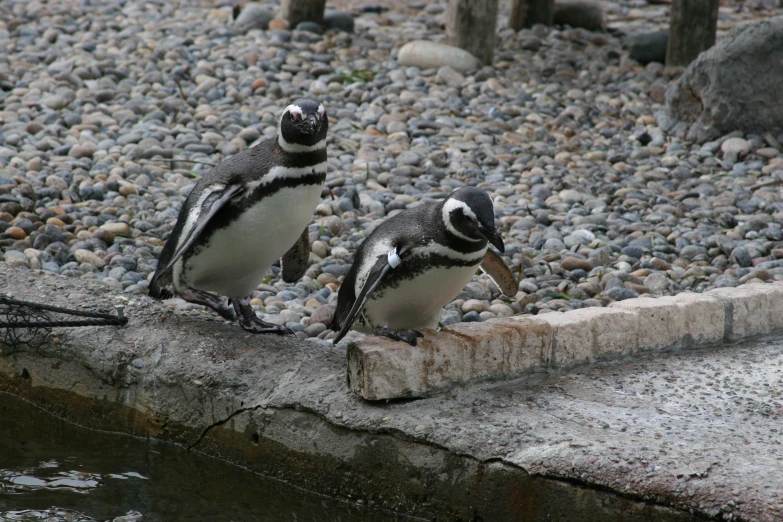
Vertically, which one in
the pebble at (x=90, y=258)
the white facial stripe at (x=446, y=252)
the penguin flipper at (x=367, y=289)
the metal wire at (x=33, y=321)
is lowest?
the pebble at (x=90, y=258)

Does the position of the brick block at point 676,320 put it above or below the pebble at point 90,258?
above

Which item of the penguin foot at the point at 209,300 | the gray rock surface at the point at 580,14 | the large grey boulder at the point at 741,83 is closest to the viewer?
the penguin foot at the point at 209,300

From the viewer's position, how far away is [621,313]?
349cm

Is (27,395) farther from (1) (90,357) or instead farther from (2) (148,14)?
(2) (148,14)

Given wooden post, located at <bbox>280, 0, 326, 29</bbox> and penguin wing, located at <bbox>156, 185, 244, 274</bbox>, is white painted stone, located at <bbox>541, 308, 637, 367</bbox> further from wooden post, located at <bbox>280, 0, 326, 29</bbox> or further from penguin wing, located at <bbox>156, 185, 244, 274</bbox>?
wooden post, located at <bbox>280, 0, 326, 29</bbox>

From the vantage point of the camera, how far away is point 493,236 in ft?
9.86

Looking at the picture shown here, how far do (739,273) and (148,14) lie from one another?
6.63 m

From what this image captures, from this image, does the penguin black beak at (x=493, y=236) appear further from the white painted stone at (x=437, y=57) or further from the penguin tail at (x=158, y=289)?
the white painted stone at (x=437, y=57)

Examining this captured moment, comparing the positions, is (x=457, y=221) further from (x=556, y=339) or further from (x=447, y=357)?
(x=556, y=339)

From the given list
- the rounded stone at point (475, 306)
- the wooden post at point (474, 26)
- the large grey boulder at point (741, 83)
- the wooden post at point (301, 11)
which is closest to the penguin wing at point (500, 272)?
the rounded stone at point (475, 306)

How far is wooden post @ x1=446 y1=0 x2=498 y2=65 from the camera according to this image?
802 cm

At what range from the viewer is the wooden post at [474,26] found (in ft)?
26.3

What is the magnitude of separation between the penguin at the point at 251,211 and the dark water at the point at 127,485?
2.05ft

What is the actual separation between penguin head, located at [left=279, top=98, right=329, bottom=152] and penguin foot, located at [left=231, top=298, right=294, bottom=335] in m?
0.69
